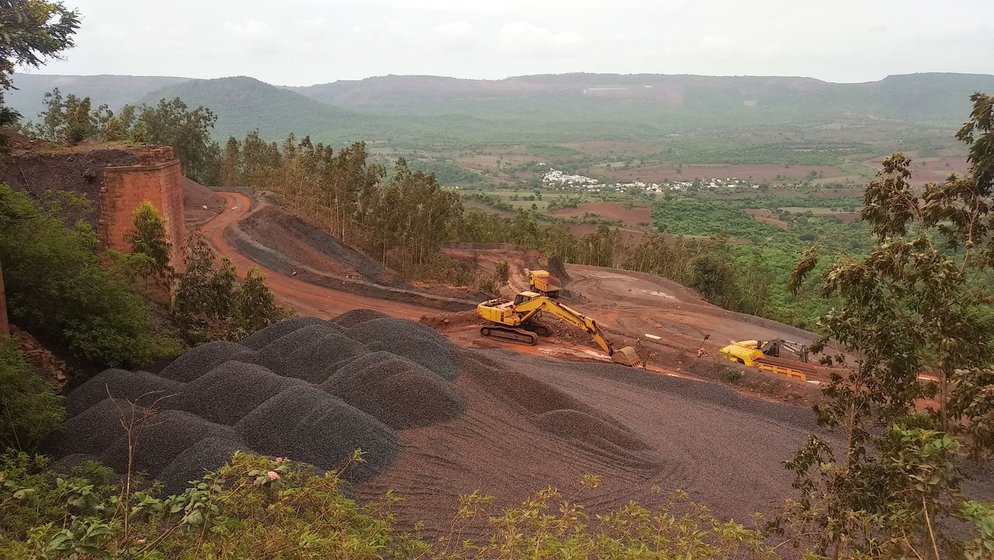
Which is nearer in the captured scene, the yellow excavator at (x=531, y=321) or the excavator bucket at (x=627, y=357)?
the yellow excavator at (x=531, y=321)

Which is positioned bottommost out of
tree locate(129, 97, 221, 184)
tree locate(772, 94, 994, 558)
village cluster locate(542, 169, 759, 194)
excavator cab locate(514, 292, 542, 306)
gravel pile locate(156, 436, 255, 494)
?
gravel pile locate(156, 436, 255, 494)

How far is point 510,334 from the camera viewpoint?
2167 cm

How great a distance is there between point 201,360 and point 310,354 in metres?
2.35

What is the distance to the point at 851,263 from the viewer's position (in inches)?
228

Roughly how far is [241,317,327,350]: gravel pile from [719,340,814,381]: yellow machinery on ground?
13.0m

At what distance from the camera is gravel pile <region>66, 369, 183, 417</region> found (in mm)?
12109

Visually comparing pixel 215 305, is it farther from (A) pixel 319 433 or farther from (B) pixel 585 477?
(B) pixel 585 477

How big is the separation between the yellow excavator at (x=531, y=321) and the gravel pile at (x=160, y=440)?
1097cm

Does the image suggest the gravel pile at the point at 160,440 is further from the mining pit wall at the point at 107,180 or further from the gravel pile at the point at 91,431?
the mining pit wall at the point at 107,180

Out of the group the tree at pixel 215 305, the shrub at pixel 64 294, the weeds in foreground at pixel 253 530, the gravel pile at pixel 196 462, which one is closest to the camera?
the weeds in foreground at pixel 253 530

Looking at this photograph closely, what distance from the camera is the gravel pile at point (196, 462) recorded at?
9.38m

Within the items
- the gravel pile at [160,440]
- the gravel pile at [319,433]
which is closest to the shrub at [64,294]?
the gravel pile at [160,440]

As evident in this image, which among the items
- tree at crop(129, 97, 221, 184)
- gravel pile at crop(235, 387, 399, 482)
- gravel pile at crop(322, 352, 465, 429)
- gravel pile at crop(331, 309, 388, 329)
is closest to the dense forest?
gravel pile at crop(235, 387, 399, 482)

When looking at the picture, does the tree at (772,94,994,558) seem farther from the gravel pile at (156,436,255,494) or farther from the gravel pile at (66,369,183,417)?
the gravel pile at (66,369,183,417)
